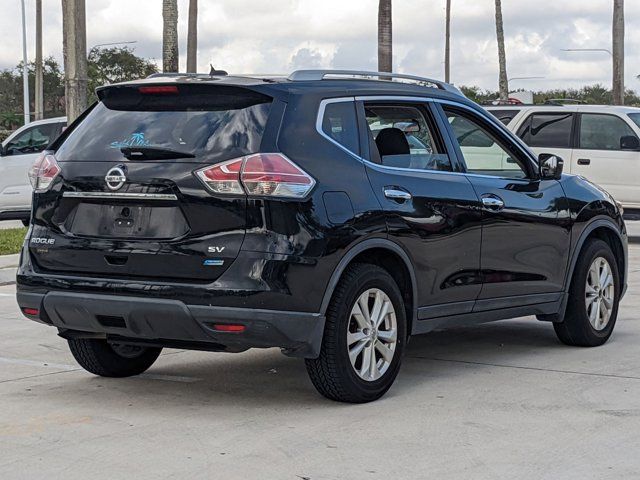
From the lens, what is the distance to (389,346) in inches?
279

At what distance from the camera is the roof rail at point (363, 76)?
278 inches

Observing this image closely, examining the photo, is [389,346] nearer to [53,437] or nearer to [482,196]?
[482,196]

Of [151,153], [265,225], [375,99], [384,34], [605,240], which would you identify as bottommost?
[605,240]

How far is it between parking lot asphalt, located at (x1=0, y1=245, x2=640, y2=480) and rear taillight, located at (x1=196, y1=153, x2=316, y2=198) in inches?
46.8

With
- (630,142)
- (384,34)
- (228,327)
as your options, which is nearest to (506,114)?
(630,142)

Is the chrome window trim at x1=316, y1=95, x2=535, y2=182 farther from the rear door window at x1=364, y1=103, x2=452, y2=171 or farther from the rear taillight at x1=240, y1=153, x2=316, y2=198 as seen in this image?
the rear taillight at x1=240, y1=153, x2=316, y2=198

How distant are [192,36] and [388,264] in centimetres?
2753

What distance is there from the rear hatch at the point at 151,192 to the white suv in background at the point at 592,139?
1236cm

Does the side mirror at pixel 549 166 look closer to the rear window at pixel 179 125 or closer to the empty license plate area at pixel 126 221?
the rear window at pixel 179 125

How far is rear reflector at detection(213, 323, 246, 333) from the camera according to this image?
252 inches

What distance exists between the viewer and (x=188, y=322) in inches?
253

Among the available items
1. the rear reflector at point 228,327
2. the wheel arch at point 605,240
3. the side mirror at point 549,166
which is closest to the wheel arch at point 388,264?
the rear reflector at point 228,327

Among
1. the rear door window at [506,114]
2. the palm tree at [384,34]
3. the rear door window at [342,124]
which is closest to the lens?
the rear door window at [342,124]

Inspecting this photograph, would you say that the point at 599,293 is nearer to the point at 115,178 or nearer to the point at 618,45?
the point at 115,178
